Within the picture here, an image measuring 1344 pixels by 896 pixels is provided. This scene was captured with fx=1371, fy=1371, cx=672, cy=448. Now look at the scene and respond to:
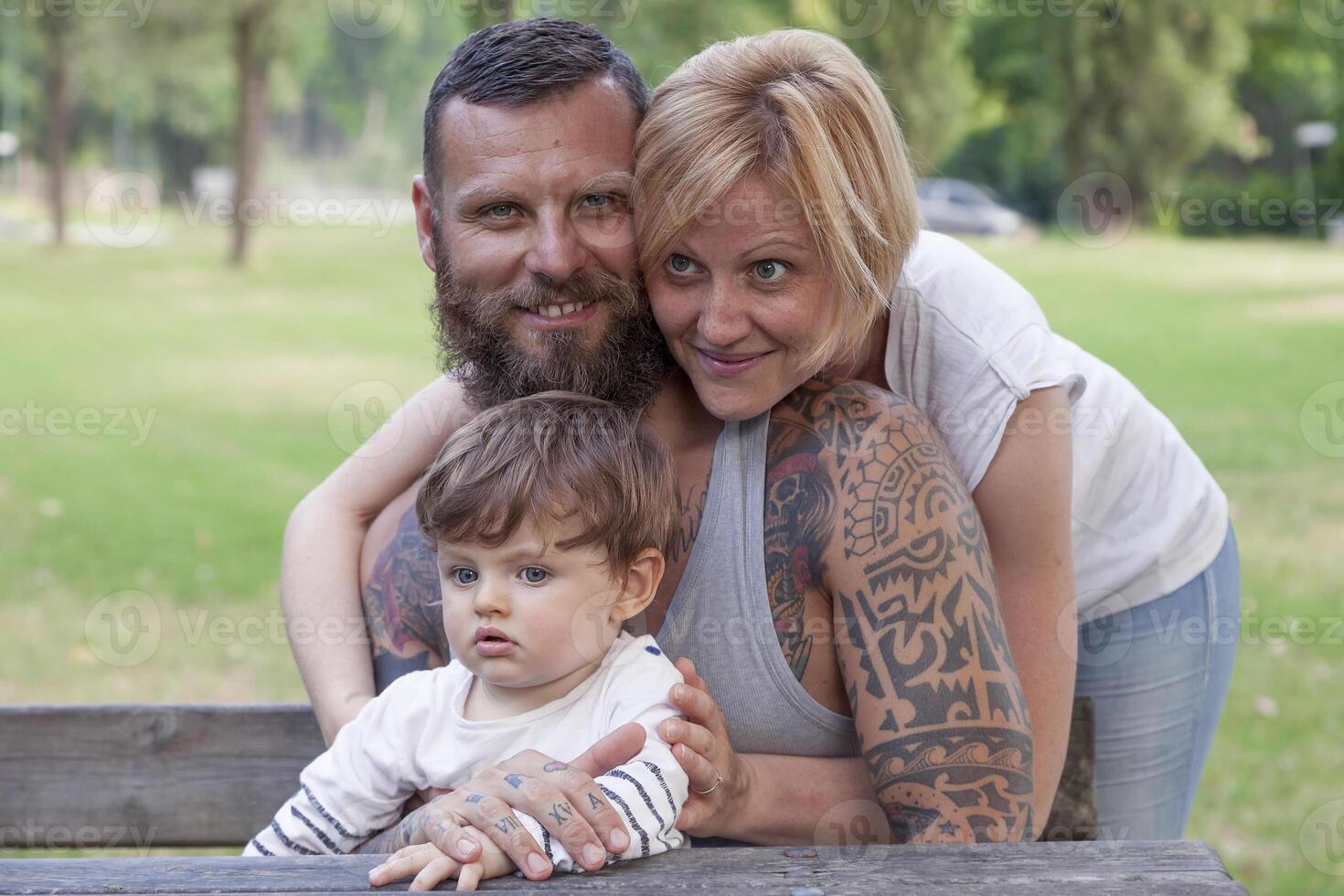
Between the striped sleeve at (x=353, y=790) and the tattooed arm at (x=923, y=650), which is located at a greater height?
the tattooed arm at (x=923, y=650)

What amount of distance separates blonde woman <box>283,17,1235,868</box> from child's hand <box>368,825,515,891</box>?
0.09ft

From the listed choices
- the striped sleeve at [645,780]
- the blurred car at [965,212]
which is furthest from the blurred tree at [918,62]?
the striped sleeve at [645,780]

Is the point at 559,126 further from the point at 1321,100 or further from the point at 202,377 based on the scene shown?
the point at 1321,100

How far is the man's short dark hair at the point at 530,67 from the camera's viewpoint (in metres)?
2.51

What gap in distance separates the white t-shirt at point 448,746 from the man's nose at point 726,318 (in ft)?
1.59

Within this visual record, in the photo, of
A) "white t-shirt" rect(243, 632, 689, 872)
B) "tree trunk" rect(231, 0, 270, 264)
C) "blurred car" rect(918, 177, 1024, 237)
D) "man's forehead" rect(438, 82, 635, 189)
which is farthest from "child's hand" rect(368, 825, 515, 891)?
"blurred car" rect(918, 177, 1024, 237)

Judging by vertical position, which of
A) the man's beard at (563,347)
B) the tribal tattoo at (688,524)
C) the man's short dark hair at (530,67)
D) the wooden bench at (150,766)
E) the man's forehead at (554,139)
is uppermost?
the man's short dark hair at (530,67)

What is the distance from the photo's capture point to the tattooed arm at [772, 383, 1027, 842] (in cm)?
207

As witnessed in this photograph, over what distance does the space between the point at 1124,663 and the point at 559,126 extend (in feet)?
5.53

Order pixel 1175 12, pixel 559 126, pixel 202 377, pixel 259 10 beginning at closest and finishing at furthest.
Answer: pixel 559 126 → pixel 202 377 → pixel 259 10 → pixel 1175 12

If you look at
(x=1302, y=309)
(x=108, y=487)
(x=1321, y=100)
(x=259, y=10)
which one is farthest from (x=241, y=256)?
(x=1321, y=100)

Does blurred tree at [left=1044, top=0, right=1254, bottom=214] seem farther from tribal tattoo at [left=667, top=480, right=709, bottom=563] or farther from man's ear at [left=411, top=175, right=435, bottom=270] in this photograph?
tribal tattoo at [left=667, top=480, right=709, bottom=563]

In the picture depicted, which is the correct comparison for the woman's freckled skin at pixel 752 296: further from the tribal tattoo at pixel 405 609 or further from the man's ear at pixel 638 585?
the tribal tattoo at pixel 405 609

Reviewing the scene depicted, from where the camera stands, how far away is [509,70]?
255cm
